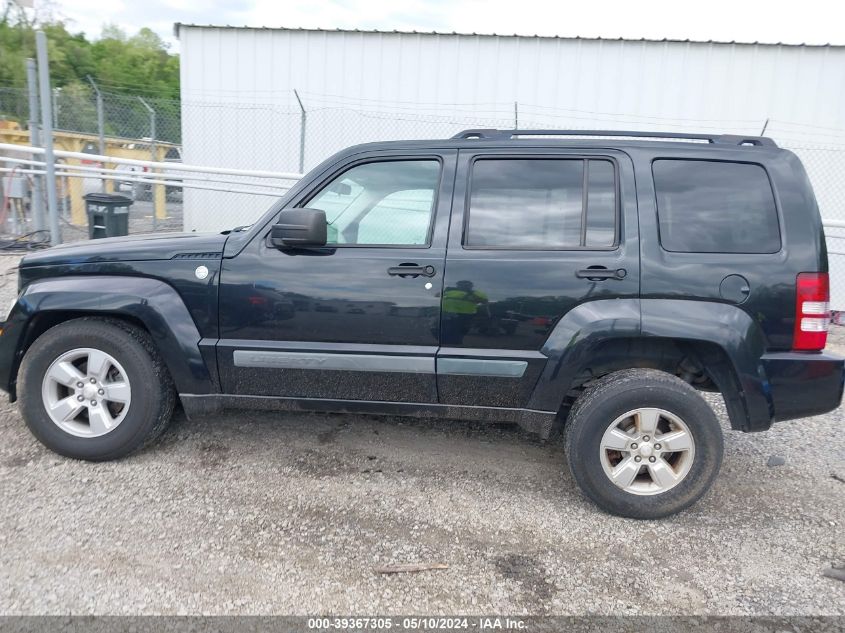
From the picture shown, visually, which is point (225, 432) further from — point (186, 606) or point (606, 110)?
point (606, 110)

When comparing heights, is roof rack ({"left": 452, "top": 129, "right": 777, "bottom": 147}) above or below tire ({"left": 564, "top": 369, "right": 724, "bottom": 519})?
above

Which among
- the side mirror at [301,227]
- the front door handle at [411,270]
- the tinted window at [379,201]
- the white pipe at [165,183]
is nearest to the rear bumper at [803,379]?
the front door handle at [411,270]

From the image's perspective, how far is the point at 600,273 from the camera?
3184mm

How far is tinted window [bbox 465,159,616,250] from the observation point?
3275 mm

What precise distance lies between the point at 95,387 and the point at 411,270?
1.86 m

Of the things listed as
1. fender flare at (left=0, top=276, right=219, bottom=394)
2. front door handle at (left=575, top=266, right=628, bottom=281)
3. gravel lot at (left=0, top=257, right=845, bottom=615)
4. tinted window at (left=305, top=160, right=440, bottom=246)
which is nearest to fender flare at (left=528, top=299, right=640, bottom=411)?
front door handle at (left=575, top=266, right=628, bottom=281)

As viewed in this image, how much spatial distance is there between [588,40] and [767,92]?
2.66 m

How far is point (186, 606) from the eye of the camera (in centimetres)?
250

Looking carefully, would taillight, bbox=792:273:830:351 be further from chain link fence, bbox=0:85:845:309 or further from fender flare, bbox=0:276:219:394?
chain link fence, bbox=0:85:845:309

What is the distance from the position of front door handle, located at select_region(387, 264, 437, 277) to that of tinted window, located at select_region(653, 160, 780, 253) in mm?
1174

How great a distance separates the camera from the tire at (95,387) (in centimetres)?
346

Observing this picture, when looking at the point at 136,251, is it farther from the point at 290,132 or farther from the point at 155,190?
the point at 155,190

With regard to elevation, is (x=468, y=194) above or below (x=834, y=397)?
above

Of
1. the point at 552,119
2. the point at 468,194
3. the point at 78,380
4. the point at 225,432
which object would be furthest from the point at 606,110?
the point at 78,380
